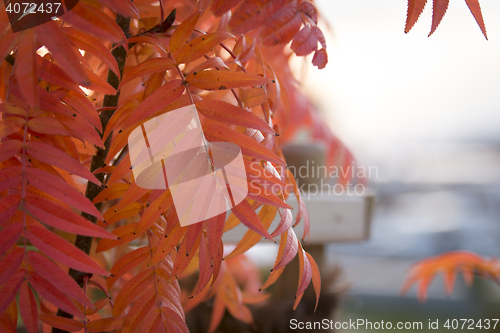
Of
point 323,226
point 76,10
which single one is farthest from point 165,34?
point 323,226

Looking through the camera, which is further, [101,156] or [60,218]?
[101,156]

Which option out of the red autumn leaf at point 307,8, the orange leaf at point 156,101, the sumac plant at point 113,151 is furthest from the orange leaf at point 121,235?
the red autumn leaf at point 307,8

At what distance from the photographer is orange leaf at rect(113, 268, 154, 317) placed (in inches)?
10.6

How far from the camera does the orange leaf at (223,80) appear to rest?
8.4 inches

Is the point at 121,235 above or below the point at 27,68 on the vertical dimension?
below

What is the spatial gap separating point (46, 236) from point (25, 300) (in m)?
0.04

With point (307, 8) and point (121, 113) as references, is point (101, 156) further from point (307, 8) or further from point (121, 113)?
point (307, 8)

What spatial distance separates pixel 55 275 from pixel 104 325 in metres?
0.10

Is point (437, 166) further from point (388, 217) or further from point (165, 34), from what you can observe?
point (165, 34)

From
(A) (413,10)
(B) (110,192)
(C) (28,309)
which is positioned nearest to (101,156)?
(B) (110,192)

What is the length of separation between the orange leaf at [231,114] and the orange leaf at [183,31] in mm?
49

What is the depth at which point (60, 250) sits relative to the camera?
20 centimetres

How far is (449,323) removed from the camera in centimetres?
132

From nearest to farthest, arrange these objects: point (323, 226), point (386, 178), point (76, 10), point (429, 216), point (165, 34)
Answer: point (76, 10) → point (165, 34) → point (323, 226) → point (386, 178) → point (429, 216)
